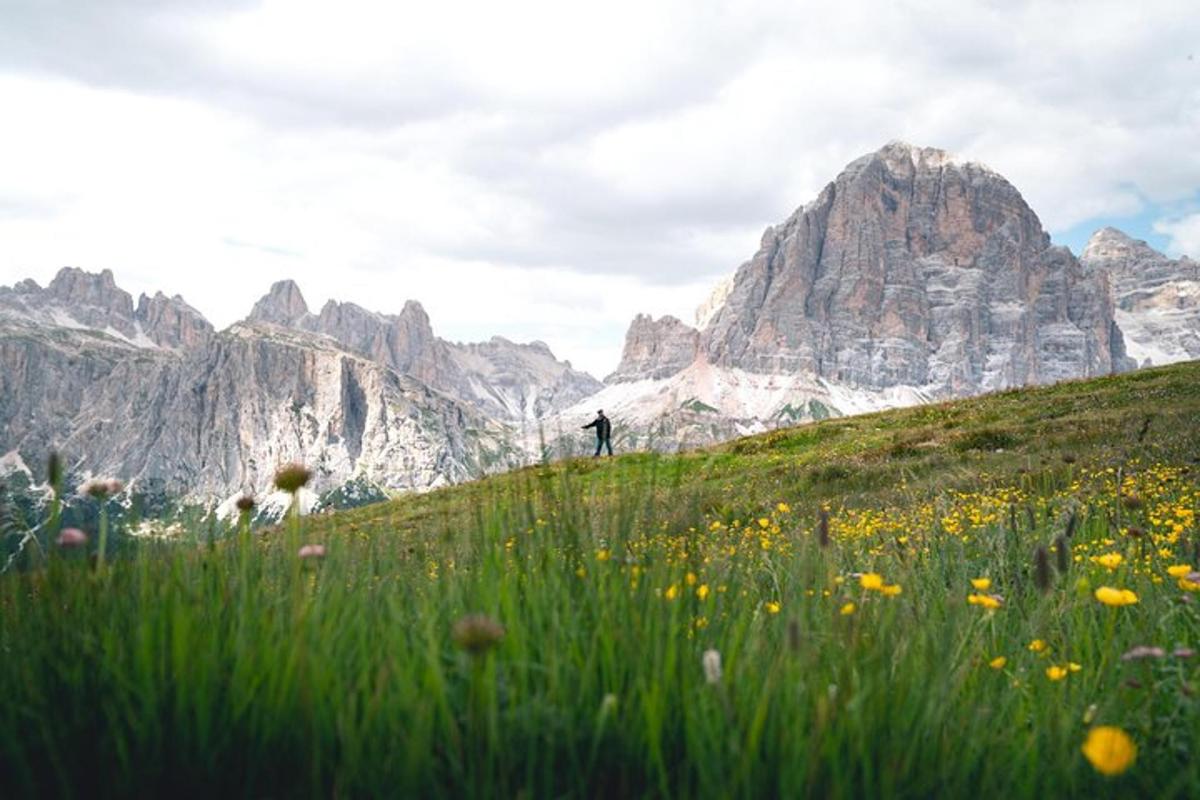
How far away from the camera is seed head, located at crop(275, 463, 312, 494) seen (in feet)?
10.2

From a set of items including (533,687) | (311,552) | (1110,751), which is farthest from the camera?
(311,552)

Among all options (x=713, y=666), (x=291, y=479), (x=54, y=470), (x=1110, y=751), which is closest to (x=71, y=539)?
(x=54, y=470)

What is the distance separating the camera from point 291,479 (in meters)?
3.11

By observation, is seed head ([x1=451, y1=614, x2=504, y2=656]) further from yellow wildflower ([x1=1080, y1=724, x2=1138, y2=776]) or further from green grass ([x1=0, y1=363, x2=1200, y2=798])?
yellow wildflower ([x1=1080, y1=724, x2=1138, y2=776])

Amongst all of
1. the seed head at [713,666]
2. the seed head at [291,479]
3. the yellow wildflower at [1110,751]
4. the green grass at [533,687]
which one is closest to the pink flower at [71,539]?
the green grass at [533,687]

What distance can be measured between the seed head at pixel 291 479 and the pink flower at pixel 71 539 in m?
0.77

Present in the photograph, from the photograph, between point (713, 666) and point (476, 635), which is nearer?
point (476, 635)

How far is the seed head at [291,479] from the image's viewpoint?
3.10m

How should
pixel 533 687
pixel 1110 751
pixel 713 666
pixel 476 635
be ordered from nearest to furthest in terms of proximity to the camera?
pixel 1110 751
pixel 476 635
pixel 713 666
pixel 533 687

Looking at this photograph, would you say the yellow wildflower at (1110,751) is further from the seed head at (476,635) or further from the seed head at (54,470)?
the seed head at (54,470)

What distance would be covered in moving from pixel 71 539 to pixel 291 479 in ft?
2.88

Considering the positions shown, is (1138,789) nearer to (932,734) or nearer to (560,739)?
(932,734)

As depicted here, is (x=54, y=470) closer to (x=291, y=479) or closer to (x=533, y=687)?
(x=291, y=479)

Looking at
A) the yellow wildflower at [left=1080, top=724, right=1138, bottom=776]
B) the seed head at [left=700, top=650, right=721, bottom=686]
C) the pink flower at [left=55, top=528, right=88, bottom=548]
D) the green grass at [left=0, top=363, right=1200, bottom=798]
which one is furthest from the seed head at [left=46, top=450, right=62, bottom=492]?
the yellow wildflower at [left=1080, top=724, right=1138, bottom=776]
